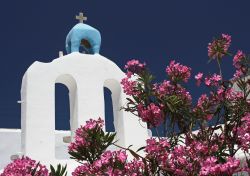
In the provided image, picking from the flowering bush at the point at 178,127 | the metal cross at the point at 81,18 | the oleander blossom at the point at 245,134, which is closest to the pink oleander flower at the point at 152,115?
the flowering bush at the point at 178,127

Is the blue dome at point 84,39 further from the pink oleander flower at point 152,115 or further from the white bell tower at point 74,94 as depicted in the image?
the pink oleander flower at point 152,115

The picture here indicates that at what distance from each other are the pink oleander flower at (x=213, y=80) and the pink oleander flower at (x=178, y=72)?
0.21 metres

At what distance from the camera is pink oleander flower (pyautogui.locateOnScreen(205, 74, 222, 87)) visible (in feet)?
15.8

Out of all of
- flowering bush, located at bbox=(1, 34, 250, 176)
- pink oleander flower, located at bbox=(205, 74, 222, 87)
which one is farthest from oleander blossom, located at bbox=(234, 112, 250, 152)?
pink oleander flower, located at bbox=(205, 74, 222, 87)

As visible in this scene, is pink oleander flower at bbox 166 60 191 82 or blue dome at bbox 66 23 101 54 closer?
pink oleander flower at bbox 166 60 191 82

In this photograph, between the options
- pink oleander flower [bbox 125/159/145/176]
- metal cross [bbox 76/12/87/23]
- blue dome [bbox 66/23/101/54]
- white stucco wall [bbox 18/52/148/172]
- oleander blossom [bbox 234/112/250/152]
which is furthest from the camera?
metal cross [bbox 76/12/87/23]

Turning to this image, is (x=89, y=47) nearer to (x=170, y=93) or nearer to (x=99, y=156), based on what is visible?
(x=170, y=93)

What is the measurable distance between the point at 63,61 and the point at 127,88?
4.44m

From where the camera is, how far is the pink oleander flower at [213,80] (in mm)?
4816

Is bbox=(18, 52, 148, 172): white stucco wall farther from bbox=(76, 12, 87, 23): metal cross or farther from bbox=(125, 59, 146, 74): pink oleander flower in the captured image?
bbox=(125, 59, 146, 74): pink oleander flower

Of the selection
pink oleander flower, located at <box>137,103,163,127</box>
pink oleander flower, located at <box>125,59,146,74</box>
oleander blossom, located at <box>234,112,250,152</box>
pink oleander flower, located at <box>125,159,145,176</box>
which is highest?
pink oleander flower, located at <box>125,59,146,74</box>

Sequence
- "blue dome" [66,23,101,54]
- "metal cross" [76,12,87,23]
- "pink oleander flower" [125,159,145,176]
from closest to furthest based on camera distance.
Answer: "pink oleander flower" [125,159,145,176] → "blue dome" [66,23,101,54] → "metal cross" [76,12,87,23]

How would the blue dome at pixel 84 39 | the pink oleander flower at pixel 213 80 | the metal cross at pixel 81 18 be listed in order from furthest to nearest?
the metal cross at pixel 81 18 → the blue dome at pixel 84 39 → the pink oleander flower at pixel 213 80

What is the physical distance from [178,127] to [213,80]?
64 cm
